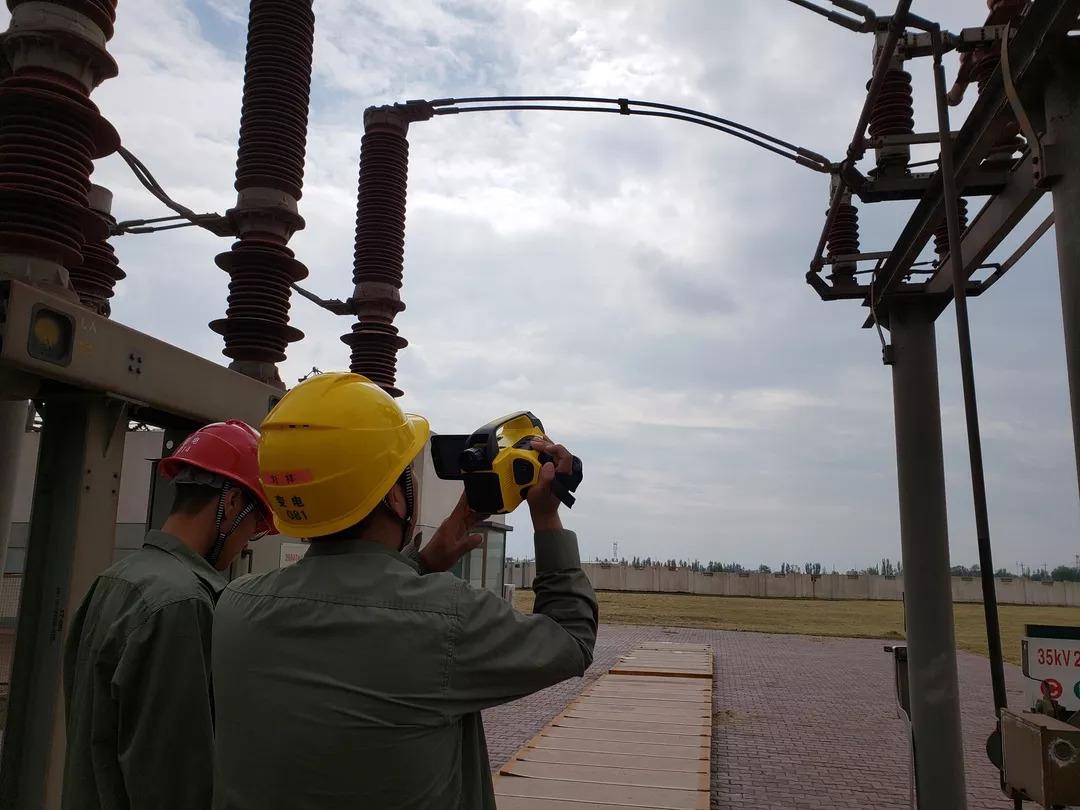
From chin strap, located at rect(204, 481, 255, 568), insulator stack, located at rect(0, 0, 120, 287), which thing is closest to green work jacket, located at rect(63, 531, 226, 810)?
chin strap, located at rect(204, 481, 255, 568)

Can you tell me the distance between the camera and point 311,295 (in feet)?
16.6

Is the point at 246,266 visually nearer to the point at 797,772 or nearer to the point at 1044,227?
the point at 1044,227

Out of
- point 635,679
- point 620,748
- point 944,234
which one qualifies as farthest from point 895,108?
point 635,679

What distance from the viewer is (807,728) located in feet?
35.0

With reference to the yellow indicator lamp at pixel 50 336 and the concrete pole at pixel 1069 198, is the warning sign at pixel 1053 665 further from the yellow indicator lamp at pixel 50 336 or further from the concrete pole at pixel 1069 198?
the yellow indicator lamp at pixel 50 336

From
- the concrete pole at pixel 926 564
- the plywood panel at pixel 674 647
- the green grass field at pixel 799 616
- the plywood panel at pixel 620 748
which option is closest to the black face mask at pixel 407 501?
the concrete pole at pixel 926 564

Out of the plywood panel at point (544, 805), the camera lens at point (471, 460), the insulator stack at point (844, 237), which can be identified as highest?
the insulator stack at point (844, 237)

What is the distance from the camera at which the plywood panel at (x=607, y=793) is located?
6.14m

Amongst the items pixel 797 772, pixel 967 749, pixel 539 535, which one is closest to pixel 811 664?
pixel 967 749

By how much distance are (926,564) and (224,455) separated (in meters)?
4.45

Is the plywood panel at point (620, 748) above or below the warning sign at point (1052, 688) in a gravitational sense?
below

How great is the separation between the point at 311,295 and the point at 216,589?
2.80 meters

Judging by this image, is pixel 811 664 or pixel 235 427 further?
pixel 811 664

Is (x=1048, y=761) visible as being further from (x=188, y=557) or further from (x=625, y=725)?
(x=625, y=725)
